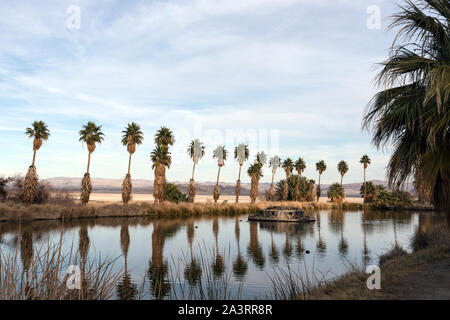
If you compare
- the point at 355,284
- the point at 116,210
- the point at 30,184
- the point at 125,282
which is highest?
the point at 30,184

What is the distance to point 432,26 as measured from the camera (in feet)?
37.2

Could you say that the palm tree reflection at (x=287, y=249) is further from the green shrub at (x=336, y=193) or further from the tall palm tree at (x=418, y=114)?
the green shrub at (x=336, y=193)

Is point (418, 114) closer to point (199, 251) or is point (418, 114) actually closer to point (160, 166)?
point (199, 251)

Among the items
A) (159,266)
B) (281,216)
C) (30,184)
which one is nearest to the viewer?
(159,266)

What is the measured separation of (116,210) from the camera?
53375 millimetres

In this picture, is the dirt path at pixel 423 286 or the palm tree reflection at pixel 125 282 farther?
the palm tree reflection at pixel 125 282

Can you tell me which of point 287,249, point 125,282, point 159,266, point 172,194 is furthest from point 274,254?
point 172,194


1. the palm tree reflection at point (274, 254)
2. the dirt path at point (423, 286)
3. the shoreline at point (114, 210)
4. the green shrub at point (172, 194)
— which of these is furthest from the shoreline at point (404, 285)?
the green shrub at point (172, 194)

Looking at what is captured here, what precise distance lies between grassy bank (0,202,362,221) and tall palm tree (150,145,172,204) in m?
3.09

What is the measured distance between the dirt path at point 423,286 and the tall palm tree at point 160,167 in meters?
53.2

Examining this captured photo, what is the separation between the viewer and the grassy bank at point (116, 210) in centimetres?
4100

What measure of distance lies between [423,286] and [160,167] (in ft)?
182

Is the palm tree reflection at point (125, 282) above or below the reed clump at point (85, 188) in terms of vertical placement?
below
